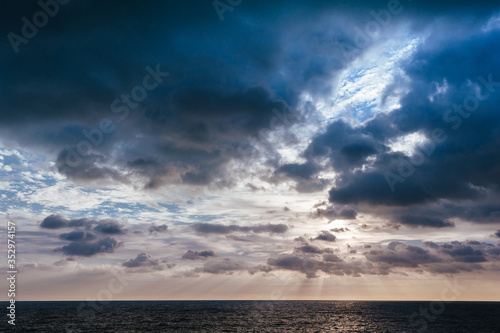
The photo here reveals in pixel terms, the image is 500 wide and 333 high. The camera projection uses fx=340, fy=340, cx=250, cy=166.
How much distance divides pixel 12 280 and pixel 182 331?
2307 inches

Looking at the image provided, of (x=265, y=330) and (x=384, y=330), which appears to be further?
(x=384, y=330)

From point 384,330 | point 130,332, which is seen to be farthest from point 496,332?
point 130,332

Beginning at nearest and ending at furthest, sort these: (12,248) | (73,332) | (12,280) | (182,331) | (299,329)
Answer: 1. (12,248)
2. (12,280)
3. (73,332)
4. (182,331)
5. (299,329)

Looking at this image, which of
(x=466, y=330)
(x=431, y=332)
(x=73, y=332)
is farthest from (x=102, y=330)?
(x=466, y=330)

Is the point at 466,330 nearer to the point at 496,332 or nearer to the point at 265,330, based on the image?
the point at 496,332

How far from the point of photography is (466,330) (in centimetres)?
10375

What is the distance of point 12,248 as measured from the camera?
1688 inches

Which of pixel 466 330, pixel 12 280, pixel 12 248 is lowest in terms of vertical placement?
pixel 466 330

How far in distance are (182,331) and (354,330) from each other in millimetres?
51422

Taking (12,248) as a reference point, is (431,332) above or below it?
below

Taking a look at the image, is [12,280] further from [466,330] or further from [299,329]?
[466,330]

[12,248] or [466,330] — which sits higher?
[12,248]

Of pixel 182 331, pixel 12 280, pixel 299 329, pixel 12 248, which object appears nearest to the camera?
pixel 12 248

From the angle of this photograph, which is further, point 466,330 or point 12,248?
point 466,330
